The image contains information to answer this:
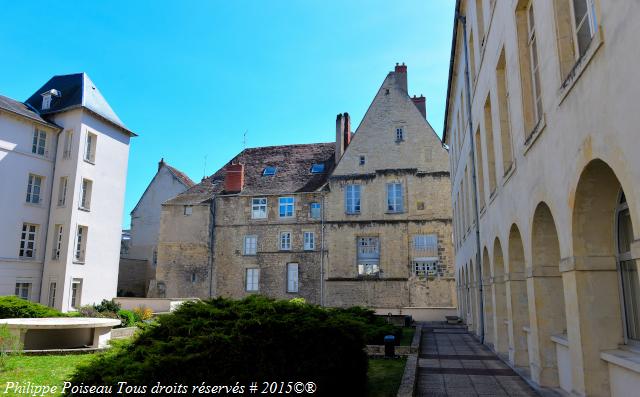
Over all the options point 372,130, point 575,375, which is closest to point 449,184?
point 372,130

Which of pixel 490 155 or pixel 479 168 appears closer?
pixel 490 155

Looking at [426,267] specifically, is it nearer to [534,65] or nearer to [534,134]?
[534,65]

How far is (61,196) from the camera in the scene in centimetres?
2453

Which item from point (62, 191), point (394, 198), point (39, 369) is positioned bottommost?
point (39, 369)

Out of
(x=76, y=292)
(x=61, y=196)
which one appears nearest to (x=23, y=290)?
(x=76, y=292)

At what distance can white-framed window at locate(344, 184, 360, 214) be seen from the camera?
105 ft

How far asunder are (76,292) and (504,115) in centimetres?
2254

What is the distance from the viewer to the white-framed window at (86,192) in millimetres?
24906

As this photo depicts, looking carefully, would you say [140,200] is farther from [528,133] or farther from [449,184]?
[528,133]

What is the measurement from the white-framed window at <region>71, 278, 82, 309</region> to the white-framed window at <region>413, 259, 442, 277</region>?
19150 millimetres

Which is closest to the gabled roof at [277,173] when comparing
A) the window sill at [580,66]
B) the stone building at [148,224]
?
the stone building at [148,224]

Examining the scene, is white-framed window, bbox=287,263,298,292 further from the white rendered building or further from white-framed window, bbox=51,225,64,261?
white-framed window, bbox=51,225,64,261

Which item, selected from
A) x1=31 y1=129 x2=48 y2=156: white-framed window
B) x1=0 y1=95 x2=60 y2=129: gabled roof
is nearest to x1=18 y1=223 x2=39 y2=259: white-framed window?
x1=31 y1=129 x2=48 y2=156: white-framed window

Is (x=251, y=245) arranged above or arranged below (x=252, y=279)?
above
